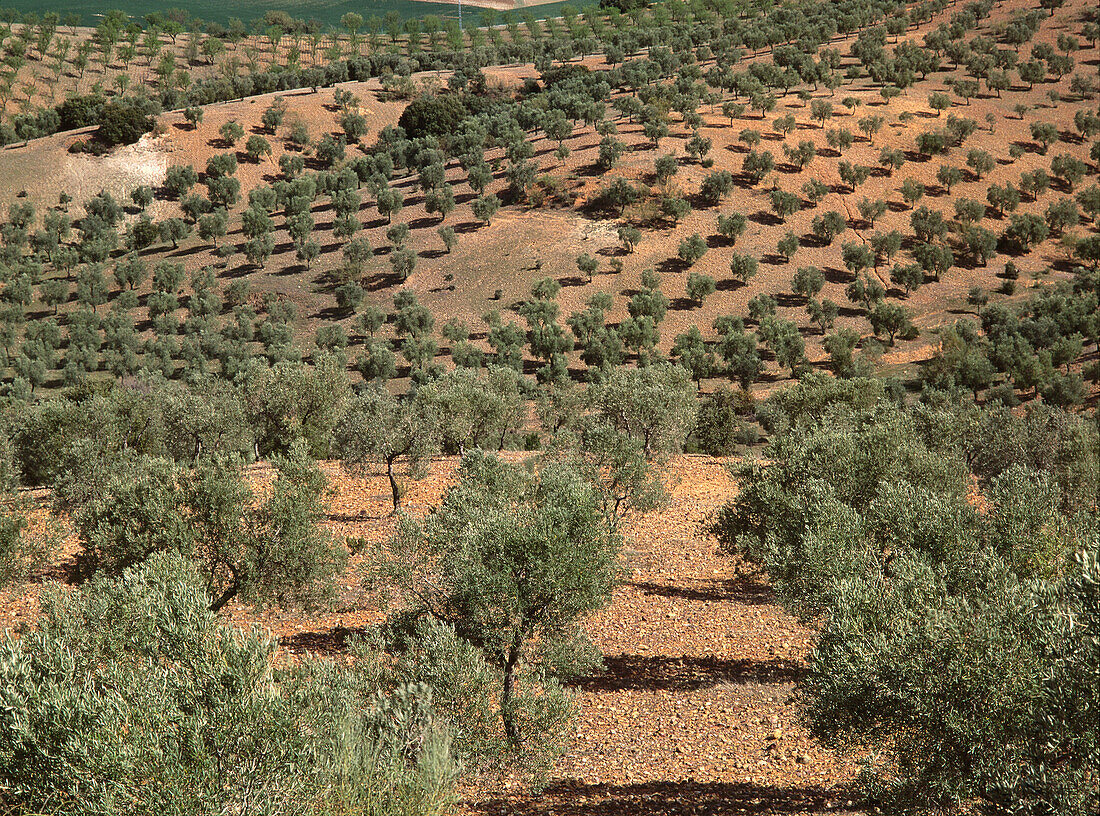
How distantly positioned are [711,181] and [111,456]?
93.0 meters

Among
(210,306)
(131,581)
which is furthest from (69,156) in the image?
(131,581)

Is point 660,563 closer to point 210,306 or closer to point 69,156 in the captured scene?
point 210,306

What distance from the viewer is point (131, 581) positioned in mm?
20250

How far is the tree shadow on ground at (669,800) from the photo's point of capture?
71.5 feet

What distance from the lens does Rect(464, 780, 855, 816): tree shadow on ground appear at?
21.8 m

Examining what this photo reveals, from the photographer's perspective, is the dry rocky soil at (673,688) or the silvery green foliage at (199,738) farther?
the dry rocky soil at (673,688)

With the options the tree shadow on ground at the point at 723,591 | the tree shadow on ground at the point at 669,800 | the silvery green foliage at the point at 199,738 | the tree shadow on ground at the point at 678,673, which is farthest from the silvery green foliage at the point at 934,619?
the silvery green foliage at the point at 199,738

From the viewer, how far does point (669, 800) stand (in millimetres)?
22422

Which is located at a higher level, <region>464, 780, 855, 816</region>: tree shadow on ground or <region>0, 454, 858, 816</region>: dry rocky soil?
<region>464, 780, 855, 816</region>: tree shadow on ground

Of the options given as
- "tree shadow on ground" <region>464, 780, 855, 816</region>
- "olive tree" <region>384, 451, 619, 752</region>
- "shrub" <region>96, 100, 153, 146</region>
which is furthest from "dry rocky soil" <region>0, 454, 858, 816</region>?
"shrub" <region>96, 100, 153, 146</region>

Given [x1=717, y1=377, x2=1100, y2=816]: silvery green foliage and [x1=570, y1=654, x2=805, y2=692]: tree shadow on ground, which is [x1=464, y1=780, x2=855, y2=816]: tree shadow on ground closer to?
[x1=717, y1=377, x2=1100, y2=816]: silvery green foliage

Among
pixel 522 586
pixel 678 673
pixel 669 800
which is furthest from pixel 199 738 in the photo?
pixel 678 673

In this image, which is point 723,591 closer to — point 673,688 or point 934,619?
point 673,688

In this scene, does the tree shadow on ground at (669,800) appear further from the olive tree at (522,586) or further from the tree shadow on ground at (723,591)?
the tree shadow on ground at (723,591)
